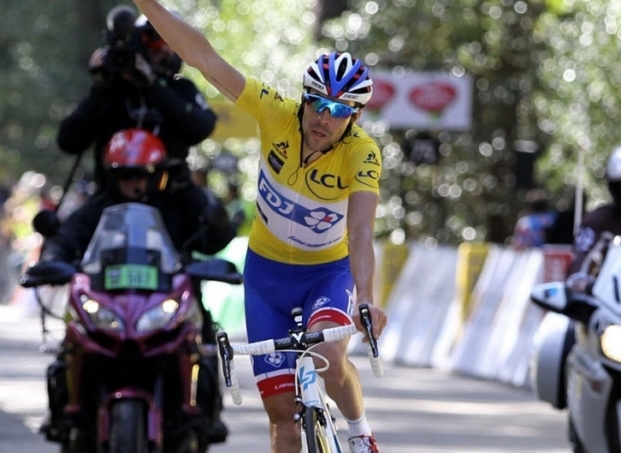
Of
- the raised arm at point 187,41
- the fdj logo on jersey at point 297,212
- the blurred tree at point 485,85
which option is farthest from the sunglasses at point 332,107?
the blurred tree at point 485,85

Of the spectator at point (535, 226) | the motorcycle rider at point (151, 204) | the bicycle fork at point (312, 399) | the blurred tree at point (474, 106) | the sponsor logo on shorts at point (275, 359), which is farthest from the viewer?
the blurred tree at point (474, 106)

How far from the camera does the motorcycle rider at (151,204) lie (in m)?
9.62

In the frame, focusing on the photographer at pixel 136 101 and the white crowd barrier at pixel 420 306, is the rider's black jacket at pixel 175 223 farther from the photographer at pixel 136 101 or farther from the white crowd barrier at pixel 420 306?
the white crowd barrier at pixel 420 306

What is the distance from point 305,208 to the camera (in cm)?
802

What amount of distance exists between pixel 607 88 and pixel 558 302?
1568 cm

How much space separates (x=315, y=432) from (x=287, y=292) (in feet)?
3.94

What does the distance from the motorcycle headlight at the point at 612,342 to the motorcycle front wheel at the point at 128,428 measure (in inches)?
84.4

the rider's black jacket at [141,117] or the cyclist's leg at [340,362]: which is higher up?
the rider's black jacket at [141,117]

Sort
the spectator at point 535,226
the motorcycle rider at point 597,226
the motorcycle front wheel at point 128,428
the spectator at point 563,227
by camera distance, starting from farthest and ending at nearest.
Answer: the spectator at point 535,226 → the spectator at point 563,227 → the motorcycle rider at point 597,226 → the motorcycle front wheel at point 128,428

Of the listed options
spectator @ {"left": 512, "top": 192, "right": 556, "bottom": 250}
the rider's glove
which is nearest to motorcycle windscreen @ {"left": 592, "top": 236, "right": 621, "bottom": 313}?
the rider's glove

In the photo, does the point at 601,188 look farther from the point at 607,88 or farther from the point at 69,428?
the point at 69,428

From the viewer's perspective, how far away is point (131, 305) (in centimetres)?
877

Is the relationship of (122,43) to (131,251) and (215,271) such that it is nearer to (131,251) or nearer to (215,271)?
(131,251)

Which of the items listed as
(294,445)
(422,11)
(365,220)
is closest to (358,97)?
(365,220)
